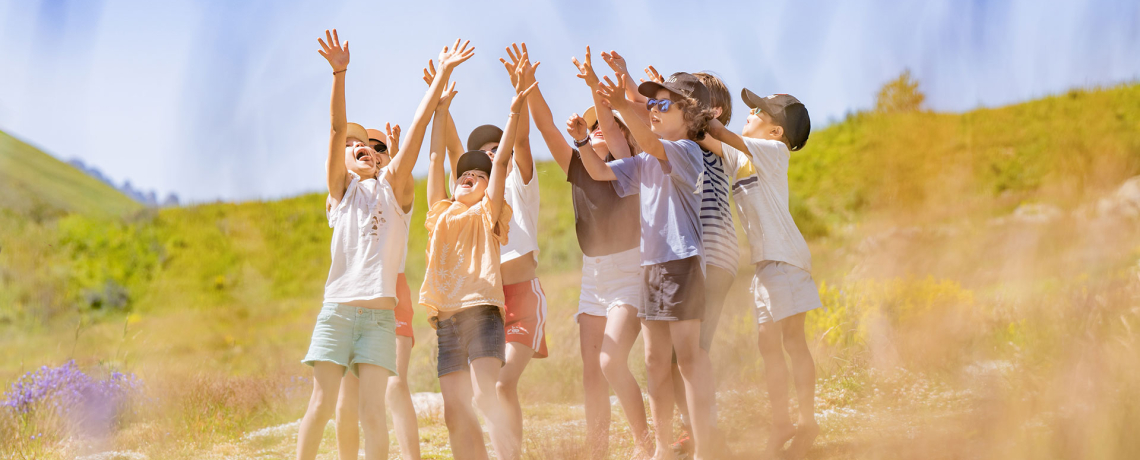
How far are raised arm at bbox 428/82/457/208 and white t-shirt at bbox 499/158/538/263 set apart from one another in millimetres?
322

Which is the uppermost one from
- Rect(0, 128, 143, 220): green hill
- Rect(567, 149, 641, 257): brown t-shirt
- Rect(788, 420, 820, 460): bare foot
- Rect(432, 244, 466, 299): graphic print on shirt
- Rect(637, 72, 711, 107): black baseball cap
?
Rect(0, 128, 143, 220): green hill

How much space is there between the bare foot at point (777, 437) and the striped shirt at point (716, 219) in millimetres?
748

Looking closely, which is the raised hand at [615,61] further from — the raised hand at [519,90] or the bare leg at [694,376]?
the bare leg at [694,376]

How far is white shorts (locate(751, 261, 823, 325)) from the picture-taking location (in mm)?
3320

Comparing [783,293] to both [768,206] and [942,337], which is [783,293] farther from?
[942,337]

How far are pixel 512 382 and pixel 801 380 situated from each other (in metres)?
1.33

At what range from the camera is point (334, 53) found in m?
3.16

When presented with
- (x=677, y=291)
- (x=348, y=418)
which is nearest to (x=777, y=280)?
(x=677, y=291)

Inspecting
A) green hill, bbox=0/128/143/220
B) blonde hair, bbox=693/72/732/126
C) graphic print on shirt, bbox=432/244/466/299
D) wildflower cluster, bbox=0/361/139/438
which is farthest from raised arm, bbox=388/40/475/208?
green hill, bbox=0/128/143/220

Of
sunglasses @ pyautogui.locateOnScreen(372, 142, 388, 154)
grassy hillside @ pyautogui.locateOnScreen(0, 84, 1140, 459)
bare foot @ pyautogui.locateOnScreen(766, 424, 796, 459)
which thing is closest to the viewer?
grassy hillside @ pyautogui.locateOnScreen(0, 84, 1140, 459)

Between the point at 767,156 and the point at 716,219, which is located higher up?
the point at 767,156

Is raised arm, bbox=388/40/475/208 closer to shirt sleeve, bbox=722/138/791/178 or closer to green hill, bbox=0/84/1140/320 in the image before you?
shirt sleeve, bbox=722/138/791/178

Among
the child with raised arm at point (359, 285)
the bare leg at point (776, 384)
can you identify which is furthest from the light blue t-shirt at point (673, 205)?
the child with raised arm at point (359, 285)

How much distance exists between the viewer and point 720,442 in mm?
3178
